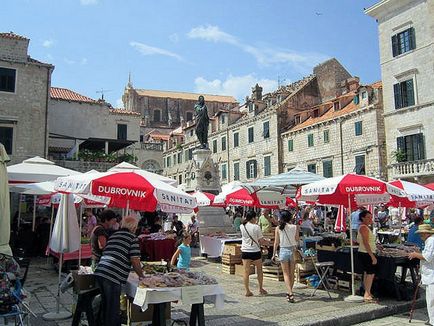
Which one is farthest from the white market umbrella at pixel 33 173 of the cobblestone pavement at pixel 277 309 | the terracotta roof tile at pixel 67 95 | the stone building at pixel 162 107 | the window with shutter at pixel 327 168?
the stone building at pixel 162 107

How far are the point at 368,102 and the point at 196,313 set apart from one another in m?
28.6

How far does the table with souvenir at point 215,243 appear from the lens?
12.7 meters

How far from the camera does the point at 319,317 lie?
7059 millimetres

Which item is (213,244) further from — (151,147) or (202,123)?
(151,147)

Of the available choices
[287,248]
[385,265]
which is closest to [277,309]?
[287,248]

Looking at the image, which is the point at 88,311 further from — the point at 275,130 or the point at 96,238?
the point at 275,130

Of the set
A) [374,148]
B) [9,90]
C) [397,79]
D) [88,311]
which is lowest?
[88,311]

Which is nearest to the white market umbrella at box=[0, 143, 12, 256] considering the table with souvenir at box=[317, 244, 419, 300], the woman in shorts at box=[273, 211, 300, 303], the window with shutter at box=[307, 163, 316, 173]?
the woman in shorts at box=[273, 211, 300, 303]

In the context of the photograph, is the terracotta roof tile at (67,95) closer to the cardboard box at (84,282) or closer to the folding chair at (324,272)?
the folding chair at (324,272)

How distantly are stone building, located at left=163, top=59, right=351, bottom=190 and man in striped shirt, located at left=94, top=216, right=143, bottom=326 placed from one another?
111 feet

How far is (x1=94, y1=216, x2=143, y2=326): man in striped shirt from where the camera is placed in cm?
533

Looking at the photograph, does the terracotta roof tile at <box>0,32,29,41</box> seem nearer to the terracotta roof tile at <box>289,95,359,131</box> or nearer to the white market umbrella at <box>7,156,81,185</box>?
the white market umbrella at <box>7,156,81,185</box>

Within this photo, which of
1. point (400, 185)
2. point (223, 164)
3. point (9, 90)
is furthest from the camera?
point (223, 164)

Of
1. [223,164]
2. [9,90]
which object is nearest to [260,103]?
[223,164]
